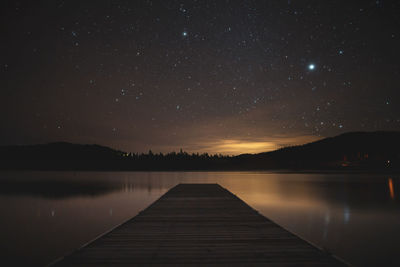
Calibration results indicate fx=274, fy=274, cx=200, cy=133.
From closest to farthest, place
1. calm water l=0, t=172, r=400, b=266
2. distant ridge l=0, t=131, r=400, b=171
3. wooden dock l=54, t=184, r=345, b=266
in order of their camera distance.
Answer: wooden dock l=54, t=184, r=345, b=266 < calm water l=0, t=172, r=400, b=266 < distant ridge l=0, t=131, r=400, b=171

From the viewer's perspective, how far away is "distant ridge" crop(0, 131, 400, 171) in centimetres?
9040

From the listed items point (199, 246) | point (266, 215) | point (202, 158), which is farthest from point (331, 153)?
point (199, 246)

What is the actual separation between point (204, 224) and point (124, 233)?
6.39 ft

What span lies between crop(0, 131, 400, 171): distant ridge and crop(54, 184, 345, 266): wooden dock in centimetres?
8259

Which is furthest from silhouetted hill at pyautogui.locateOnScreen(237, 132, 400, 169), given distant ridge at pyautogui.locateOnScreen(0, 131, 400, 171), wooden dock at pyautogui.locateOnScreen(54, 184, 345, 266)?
wooden dock at pyautogui.locateOnScreen(54, 184, 345, 266)

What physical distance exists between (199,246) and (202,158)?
9277 cm

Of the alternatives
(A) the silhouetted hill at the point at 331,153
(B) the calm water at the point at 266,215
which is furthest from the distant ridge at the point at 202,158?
(B) the calm water at the point at 266,215

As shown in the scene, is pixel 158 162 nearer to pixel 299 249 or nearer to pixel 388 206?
pixel 388 206

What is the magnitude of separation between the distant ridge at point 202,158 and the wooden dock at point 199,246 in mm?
82594

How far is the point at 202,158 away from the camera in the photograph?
320 ft

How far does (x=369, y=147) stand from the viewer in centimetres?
10575

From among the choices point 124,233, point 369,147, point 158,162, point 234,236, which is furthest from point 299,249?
point 369,147

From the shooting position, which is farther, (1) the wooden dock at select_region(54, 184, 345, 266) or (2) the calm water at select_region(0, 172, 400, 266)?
(2) the calm water at select_region(0, 172, 400, 266)

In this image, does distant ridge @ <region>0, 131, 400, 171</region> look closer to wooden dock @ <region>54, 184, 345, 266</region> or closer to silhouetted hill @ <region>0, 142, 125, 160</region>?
silhouetted hill @ <region>0, 142, 125, 160</region>
